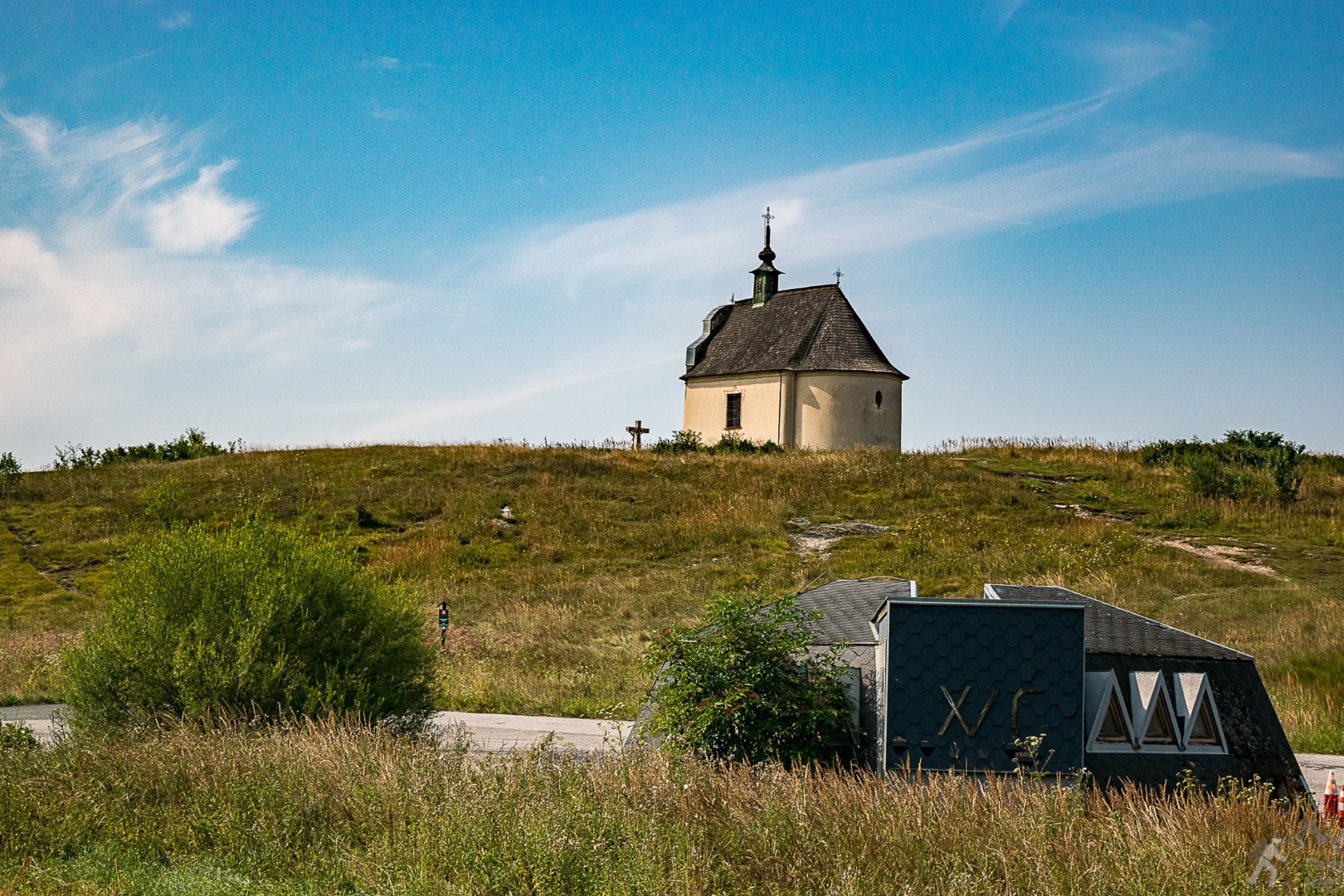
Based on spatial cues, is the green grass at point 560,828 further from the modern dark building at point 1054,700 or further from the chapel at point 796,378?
the chapel at point 796,378

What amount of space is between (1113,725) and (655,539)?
79.7ft

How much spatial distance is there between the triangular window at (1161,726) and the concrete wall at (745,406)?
38.4 meters

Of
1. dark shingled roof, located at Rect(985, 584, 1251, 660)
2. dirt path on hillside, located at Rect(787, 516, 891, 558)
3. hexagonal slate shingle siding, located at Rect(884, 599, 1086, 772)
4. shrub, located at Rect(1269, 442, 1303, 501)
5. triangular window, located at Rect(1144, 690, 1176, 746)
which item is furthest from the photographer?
shrub, located at Rect(1269, 442, 1303, 501)

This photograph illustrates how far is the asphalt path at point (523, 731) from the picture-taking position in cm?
1202

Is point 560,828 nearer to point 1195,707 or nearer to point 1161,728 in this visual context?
point 1161,728

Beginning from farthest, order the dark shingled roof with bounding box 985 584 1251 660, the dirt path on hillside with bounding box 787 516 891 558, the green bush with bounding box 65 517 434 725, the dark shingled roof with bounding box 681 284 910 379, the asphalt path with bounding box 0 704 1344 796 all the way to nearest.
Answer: the dark shingled roof with bounding box 681 284 910 379
the dirt path on hillside with bounding box 787 516 891 558
the asphalt path with bounding box 0 704 1344 796
the green bush with bounding box 65 517 434 725
the dark shingled roof with bounding box 985 584 1251 660

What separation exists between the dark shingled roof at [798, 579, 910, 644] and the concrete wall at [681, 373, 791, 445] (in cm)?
3496

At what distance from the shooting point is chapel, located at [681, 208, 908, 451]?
47188 mm

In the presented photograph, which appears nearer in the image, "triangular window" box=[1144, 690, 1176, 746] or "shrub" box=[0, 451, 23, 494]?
"triangular window" box=[1144, 690, 1176, 746]

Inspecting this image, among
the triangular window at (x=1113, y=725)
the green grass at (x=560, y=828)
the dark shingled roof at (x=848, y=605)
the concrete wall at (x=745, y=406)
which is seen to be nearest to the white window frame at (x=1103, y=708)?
the triangular window at (x=1113, y=725)

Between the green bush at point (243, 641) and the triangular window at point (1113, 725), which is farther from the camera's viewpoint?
the green bush at point (243, 641)

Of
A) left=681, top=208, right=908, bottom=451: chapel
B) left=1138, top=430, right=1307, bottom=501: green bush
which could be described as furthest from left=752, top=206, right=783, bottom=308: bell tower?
left=1138, top=430, right=1307, bottom=501: green bush

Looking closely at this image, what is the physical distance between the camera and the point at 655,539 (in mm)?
33281

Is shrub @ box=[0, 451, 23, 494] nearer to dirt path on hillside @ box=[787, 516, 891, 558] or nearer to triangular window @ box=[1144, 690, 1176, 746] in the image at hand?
dirt path on hillside @ box=[787, 516, 891, 558]
